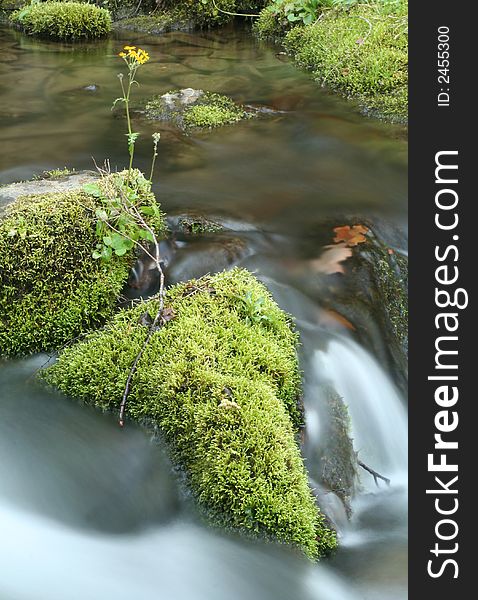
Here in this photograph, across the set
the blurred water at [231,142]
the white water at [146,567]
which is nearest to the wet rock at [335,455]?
the white water at [146,567]

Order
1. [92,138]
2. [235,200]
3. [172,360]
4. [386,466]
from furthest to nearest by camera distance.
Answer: [92,138] → [235,200] → [386,466] → [172,360]

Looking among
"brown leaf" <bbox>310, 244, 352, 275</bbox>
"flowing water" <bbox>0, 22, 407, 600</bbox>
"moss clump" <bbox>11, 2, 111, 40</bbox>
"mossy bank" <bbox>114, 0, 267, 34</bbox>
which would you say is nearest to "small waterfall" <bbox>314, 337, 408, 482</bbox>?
"flowing water" <bbox>0, 22, 407, 600</bbox>

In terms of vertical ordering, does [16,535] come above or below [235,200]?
below

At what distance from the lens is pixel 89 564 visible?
2.64 metres

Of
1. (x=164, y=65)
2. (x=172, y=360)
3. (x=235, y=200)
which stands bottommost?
(x=172, y=360)

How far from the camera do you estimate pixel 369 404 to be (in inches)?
143

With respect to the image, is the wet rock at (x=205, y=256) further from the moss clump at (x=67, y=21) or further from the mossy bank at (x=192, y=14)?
the mossy bank at (x=192, y=14)

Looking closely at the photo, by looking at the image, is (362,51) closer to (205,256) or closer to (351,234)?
(351,234)

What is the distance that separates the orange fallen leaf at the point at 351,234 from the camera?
456 cm

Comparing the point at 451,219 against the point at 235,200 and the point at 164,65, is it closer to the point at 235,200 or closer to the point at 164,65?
the point at 235,200

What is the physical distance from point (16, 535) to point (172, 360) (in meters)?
1.00

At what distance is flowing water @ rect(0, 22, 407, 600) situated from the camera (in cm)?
266

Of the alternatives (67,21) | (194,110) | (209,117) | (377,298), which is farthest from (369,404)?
(67,21)

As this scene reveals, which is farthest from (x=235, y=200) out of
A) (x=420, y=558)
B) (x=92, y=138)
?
(x=420, y=558)
